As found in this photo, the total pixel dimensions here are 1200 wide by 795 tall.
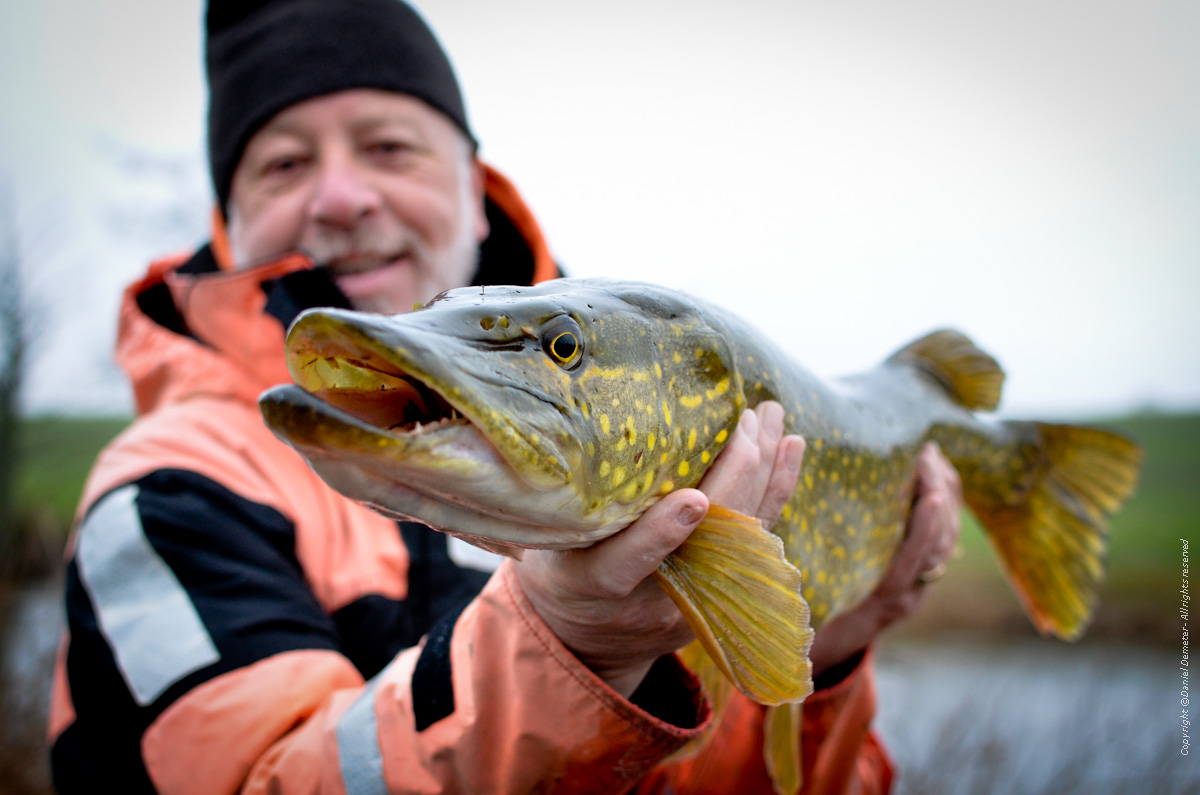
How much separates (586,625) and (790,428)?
62 cm

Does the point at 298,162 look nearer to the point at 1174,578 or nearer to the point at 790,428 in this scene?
the point at 790,428

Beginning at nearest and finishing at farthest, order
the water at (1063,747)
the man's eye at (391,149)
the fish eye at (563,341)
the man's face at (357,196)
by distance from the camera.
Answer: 1. the fish eye at (563,341)
2. the man's face at (357,196)
3. the man's eye at (391,149)
4. the water at (1063,747)

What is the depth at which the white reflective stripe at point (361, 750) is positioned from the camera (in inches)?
46.7

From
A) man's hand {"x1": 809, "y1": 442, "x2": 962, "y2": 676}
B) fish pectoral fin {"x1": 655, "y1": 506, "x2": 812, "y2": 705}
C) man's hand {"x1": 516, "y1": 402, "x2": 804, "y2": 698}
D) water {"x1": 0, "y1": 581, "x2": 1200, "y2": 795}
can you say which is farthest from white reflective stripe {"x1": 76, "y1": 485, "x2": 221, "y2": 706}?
water {"x1": 0, "y1": 581, "x2": 1200, "y2": 795}

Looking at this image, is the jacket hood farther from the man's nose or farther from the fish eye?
the fish eye

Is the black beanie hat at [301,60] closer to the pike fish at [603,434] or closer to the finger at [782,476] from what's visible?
the pike fish at [603,434]

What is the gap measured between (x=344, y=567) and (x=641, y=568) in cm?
109

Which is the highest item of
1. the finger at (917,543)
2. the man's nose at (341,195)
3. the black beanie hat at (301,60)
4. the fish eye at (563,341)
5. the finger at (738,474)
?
the black beanie hat at (301,60)

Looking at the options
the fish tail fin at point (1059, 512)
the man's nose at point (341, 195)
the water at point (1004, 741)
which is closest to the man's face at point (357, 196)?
the man's nose at point (341, 195)

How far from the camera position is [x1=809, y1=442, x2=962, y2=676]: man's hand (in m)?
1.96

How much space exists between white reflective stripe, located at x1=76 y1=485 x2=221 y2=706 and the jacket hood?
53cm

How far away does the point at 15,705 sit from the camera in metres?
4.23

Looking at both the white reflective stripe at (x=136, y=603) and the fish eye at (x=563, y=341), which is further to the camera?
the white reflective stripe at (x=136, y=603)

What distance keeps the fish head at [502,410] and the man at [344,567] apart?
0.13 metres
